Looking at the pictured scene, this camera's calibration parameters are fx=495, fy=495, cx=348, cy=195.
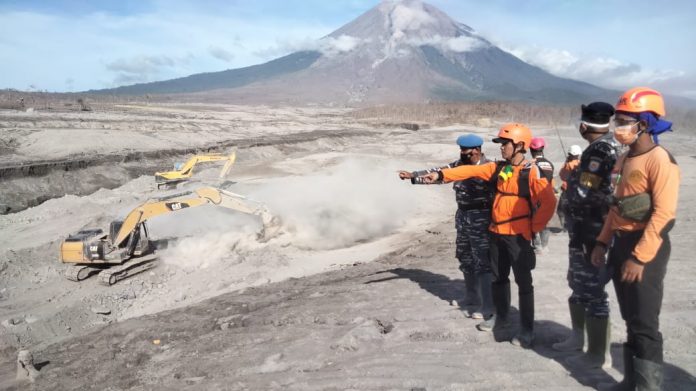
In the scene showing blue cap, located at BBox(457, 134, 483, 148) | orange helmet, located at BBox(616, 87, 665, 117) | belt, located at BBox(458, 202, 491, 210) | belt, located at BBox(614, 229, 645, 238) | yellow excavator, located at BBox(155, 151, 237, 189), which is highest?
orange helmet, located at BBox(616, 87, 665, 117)

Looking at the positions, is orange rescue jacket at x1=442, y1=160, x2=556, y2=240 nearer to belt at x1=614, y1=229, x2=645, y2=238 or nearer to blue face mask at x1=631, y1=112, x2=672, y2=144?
belt at x1=614, y1=229, x2=645, y2=238

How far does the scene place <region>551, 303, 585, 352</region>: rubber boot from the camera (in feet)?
14.0

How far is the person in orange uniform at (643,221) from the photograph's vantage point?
9.98ft

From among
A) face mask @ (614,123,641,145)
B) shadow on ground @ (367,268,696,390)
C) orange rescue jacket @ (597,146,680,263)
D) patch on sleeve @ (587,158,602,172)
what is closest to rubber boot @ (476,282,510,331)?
shadow on ground @ (367,268,696,390)

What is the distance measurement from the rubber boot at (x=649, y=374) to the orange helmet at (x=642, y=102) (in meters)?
A: 1.63

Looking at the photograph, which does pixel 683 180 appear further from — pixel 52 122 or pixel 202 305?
pixel 52 122

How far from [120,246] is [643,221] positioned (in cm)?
975

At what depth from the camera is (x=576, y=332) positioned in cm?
430

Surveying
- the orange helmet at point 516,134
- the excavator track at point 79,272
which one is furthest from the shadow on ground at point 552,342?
the excavator track at point 79,272

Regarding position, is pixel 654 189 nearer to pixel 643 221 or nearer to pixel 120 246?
pixel 643 221

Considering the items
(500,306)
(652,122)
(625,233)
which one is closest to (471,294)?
(500,306)

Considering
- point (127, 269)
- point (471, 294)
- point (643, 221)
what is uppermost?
point (643, 221)

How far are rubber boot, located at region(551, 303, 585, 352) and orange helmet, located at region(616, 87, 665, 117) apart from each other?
1828 millimetres

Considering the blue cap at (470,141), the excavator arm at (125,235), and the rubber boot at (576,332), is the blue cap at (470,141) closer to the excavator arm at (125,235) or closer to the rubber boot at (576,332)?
the rubber boot at (576,332)
